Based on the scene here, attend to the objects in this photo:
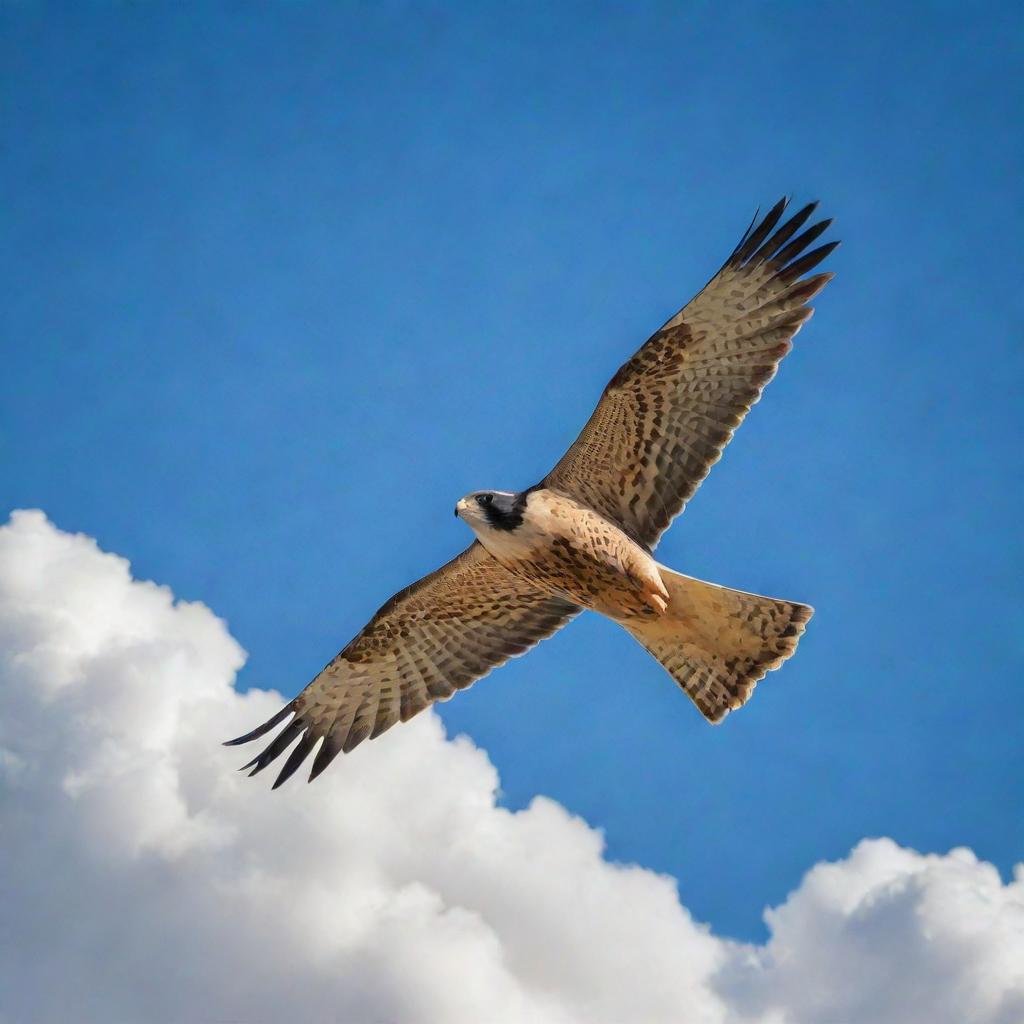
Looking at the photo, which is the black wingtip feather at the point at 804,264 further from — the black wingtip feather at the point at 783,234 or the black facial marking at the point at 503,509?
the black facial marking at the point at 503,509

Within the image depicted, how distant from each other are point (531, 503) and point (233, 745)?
3156 mm

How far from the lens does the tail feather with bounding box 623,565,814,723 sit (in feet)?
35.0

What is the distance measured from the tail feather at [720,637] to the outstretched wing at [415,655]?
1.20 meters

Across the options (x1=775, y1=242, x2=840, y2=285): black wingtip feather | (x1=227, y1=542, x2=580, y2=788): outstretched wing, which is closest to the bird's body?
(x1=227, y1=542, x2=580, y2=788): outstretched wing

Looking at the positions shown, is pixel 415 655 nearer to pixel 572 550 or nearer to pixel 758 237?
pixel 572 550

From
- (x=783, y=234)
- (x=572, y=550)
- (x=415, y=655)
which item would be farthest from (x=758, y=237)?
(x=415, y=655)

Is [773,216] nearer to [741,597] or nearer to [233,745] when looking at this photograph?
[741,597]

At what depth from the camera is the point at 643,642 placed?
36.7ft

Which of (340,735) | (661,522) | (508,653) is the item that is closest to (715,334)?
(661,522)

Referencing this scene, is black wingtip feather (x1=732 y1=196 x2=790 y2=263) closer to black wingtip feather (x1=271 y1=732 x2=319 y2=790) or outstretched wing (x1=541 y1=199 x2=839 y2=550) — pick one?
outstretched wing (x1=541 y1=199 x2=839 y2=550)

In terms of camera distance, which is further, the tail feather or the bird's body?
the tail feather

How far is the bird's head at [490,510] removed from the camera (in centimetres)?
1054

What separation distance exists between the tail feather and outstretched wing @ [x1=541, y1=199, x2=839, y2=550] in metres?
0.58

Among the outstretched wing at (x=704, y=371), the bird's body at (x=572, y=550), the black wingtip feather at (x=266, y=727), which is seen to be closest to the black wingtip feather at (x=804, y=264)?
the outstretched wing at (x=704, y=371)
